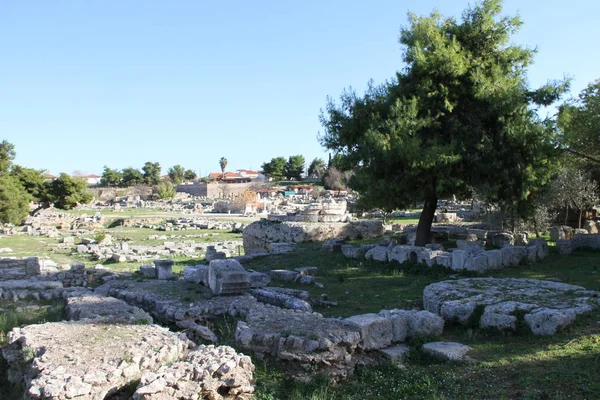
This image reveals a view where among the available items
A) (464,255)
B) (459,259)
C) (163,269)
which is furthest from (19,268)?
(464,255)

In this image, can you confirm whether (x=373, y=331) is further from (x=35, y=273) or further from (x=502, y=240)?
(x=35, y=273)

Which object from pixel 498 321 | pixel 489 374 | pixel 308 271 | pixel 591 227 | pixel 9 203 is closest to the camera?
pixel 489 374

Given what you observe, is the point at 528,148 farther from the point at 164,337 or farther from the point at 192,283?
the point at 164,337

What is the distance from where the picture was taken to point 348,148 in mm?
16219

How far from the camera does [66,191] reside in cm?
5053

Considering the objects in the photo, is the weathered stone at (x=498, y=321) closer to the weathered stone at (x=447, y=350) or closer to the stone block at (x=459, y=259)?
the weathered stone at (x=447, y=350)

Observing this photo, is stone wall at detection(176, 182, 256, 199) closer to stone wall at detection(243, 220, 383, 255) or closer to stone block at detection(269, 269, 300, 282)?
stone wall at detection(243, 220, 383, 255)

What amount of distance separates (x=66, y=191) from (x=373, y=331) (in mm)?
49952

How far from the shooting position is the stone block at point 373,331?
275 inches

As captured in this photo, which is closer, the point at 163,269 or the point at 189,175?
the point at 163,269

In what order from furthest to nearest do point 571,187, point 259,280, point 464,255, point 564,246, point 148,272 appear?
point 571,187 < point 564,246 < point 148,272 < point 464,255 < point 259,280

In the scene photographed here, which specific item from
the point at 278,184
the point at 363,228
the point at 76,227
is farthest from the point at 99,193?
the point at 363,228

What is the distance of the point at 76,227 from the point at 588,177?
38.1 meters

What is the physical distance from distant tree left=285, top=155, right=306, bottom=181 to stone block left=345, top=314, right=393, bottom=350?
3934 inches
